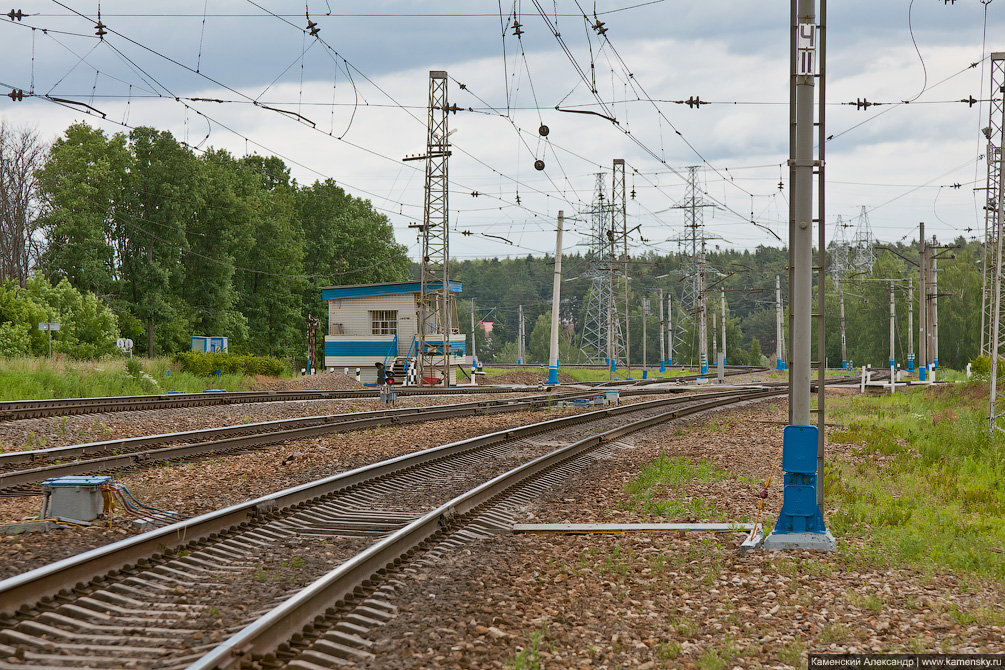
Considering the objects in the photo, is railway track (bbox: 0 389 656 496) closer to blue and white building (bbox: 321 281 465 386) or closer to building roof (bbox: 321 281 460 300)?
blue and white building (bbox: 321 281 465 386)

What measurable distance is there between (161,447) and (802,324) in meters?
11.6

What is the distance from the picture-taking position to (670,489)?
12.3m

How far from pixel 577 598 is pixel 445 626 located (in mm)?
1294

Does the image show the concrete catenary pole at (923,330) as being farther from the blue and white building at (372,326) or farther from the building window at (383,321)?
the building window at (383,321)

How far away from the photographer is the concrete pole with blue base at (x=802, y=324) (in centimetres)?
869

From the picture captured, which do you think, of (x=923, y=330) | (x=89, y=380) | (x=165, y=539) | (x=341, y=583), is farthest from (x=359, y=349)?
(x=341, y=583)

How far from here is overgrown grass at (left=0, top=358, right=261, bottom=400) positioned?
24.8 m

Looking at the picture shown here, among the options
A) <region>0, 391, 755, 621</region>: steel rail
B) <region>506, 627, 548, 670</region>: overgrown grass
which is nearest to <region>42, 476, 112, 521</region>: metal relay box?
<region>0, 391, 755, 621</region>: steel rail

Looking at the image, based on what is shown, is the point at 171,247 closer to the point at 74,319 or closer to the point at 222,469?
the point at 74,319

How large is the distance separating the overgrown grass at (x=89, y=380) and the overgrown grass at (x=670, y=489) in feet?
60.6

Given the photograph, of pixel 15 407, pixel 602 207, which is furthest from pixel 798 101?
pixel 602 207

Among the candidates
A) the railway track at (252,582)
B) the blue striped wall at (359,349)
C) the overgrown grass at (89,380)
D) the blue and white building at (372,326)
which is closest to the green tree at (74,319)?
the overgrown grass at (89,380)

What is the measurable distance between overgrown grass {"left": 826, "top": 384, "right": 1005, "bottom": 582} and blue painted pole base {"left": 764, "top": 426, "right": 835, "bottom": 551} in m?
0.52

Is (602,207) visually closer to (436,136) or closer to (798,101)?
(436,136)
